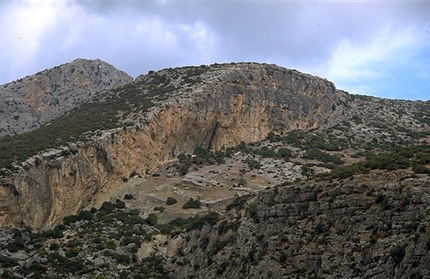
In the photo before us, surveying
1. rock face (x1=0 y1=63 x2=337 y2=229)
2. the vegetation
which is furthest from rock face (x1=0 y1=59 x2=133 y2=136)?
the vegetation

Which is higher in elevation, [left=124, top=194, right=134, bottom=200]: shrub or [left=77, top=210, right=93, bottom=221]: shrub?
[left=124, top=194, right=134, bottom=200]: shrub

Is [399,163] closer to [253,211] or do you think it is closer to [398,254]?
[398,254]

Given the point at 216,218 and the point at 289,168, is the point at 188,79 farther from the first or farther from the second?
the point at 216,218

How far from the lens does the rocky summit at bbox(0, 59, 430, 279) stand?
128 ft

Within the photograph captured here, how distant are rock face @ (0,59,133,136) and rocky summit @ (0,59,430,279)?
31 centimetres

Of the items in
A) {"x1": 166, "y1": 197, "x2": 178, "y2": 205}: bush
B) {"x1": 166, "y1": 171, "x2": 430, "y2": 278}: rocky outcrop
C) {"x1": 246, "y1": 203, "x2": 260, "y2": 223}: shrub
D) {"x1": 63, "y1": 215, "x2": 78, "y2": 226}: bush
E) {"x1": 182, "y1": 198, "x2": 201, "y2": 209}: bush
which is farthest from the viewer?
{"x1": 166, "y1": 197, "x2": 178, "y2": 205}: bush

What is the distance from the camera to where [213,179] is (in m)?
72.6

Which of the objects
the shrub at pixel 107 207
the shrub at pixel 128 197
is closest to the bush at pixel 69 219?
the shrub at pixel 107 207

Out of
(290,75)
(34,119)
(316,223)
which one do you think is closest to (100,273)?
(316,223)

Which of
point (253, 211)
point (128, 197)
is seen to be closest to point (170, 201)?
point (128, 197)

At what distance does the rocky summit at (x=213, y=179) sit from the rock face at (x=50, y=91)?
0.31m

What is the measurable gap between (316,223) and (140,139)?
118 feet

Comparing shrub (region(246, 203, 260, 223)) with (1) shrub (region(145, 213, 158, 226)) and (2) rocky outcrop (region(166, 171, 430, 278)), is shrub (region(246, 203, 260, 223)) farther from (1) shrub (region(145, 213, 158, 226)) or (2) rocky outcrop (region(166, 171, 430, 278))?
(1) shrub (region(145, 213, 158, 226))

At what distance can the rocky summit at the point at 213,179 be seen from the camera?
128 ft
